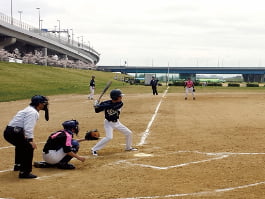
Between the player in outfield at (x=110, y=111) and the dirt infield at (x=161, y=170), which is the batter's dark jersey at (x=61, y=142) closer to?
the dirt infield at (x=161, y=170)

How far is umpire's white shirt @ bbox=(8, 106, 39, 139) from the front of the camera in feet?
22.1

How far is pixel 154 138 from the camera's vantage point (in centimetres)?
1164

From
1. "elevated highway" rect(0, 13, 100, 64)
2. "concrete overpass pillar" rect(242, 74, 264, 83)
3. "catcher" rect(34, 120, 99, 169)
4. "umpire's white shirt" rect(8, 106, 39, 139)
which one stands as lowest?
"catcher" rect(34, 120, 99, 169)

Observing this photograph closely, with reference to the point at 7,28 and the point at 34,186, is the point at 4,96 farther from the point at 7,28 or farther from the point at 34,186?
the point at 7,28

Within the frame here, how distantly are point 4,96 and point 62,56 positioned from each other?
7007 centimetres

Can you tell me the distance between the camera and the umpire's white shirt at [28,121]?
22.1 ft

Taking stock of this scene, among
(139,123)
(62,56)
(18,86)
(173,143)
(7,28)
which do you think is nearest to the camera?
(173,143)

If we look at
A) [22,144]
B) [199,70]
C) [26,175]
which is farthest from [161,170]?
[199,70]

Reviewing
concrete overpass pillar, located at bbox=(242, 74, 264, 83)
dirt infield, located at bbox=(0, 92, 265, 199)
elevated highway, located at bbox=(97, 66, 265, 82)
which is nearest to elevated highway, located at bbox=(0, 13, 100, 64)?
elevated highway, located at bbox=(97, 66, 265, 82)

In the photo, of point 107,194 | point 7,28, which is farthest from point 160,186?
point 7,28

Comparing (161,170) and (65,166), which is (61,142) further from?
(161,170)

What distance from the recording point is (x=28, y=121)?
6.78 meters

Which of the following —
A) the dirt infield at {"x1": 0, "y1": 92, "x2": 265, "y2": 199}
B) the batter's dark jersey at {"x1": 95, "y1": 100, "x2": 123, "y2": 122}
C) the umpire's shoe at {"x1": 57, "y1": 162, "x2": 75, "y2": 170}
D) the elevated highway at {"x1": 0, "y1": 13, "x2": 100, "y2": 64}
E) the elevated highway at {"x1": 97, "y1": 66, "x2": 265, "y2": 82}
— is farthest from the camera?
the elevated highway at {"x1": 97, "y1": 66, "x2": 265, "y2": 82}

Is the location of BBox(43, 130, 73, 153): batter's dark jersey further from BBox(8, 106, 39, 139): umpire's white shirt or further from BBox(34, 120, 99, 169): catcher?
BBox(8, 106, 39, 139): umpire's white shirt
